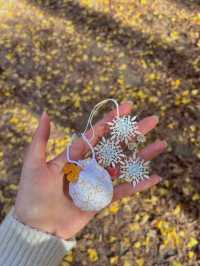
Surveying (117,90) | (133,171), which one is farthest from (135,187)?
(117,90)

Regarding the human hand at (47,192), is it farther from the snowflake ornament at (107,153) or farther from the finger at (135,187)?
the finger at (135,187)

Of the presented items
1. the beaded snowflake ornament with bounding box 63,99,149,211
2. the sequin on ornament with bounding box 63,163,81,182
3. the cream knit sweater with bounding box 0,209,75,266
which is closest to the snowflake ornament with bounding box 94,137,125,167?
the beaded snowflake ornament with bounding box 63,99,149,211

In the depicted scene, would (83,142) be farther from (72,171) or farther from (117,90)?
(117,90)

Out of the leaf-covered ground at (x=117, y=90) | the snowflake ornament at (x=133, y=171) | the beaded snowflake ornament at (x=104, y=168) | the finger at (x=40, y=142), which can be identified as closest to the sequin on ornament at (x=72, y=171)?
the beaded snowflake ornament at (x=104, y=168)

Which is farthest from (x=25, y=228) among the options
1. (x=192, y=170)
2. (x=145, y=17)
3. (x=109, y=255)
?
(x=145, y=17)

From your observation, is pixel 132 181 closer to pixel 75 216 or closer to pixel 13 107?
pixel 75 216
